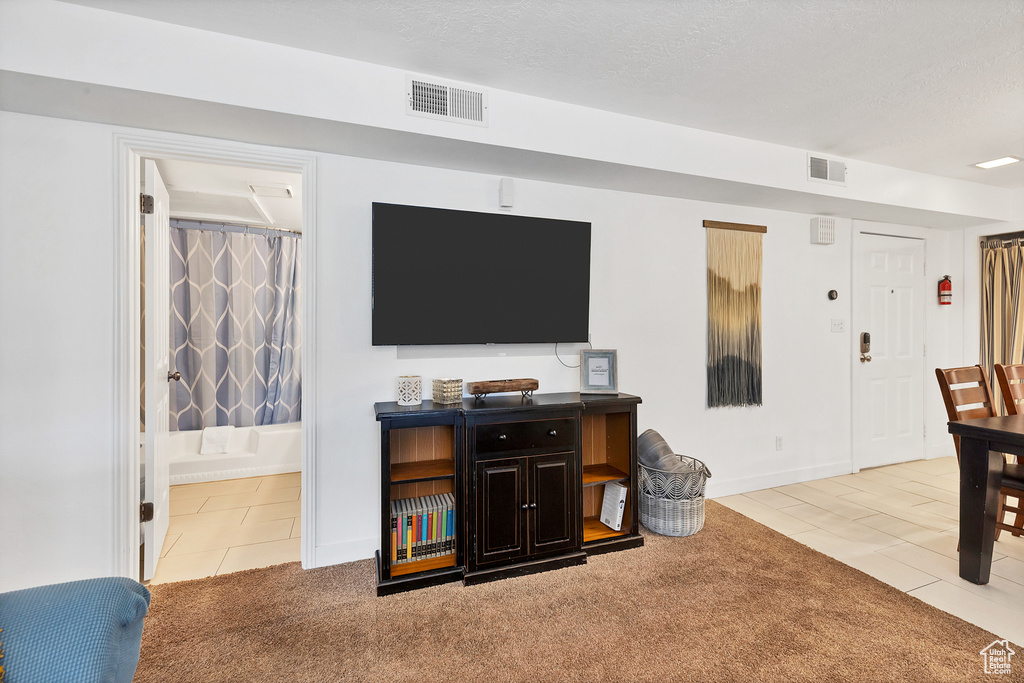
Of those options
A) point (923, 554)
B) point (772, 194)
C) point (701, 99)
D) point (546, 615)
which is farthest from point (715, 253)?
point (546, 615)

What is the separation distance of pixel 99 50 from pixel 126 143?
45 centimetres

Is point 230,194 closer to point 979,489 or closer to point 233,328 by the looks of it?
point 233,328

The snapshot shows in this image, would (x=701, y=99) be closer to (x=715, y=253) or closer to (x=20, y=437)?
(x=715, y=253)

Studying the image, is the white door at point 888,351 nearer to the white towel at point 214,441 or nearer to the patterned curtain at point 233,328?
the patterned curtain at point 233,328

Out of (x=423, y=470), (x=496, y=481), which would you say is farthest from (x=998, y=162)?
(x=423, y=470)

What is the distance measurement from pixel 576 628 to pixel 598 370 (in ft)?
4.74

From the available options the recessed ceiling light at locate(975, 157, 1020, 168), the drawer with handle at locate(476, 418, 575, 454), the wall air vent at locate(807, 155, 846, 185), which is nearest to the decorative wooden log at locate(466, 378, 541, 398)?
the drawer with handle at locate(476, 418, 575, 454)

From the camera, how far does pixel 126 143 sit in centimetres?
218

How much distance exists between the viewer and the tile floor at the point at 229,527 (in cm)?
254

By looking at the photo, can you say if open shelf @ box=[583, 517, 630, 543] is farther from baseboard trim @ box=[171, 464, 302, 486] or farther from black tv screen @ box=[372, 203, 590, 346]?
Answer: baseboard trim @ box=[171, 464, 302, 486]

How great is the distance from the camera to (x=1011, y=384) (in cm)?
283

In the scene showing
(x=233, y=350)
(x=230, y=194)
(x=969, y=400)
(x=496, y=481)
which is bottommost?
(x=496, y=481)

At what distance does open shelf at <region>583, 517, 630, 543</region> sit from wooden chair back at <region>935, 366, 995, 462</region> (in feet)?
6.08

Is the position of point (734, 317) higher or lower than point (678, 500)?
higher
